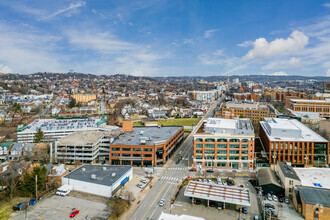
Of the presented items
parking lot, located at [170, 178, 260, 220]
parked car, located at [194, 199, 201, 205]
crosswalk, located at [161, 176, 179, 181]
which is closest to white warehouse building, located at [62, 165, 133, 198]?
crosswalk, located at [161, 176, 179, 181]

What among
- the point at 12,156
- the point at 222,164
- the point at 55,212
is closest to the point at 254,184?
the point at 222,164

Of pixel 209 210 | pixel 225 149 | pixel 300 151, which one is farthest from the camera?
pixel 225 149

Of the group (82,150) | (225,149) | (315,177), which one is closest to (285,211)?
(315,177)

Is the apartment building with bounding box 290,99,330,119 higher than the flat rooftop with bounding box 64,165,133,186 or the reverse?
higher

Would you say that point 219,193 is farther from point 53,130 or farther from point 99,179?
point 53,130

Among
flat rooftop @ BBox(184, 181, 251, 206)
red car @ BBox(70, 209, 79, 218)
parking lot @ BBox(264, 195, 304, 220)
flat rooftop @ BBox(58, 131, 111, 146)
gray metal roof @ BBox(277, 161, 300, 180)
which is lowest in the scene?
parking lot @ BBox(264, 195, 304, 220)

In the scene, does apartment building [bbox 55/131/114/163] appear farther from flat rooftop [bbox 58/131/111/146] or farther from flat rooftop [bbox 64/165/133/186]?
flat rooftop [bbox 64/165/133/186]

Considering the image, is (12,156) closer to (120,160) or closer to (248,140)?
(120,160)
